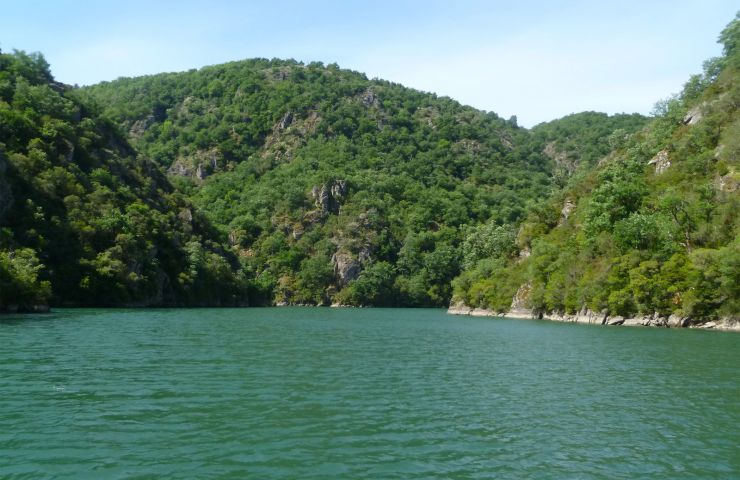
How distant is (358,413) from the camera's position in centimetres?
2366

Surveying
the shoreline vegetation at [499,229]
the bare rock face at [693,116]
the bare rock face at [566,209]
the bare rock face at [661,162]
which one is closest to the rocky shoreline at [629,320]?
the shoreline vegetation at [499,229]

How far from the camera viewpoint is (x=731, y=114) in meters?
96.8

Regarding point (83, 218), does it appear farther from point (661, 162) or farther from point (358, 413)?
point (661, 162)

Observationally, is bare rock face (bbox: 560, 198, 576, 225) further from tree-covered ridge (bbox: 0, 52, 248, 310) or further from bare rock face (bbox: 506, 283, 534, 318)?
tree-covered ridge (bbox: 0, 52, 248, 310)

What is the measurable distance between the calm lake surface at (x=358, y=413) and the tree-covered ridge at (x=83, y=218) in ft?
174

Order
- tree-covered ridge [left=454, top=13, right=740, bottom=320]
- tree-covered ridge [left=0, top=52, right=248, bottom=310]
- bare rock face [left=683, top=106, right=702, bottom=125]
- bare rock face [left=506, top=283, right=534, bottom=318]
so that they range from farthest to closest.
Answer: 1. bare rock face [left=506, top=283, right=534, bottom=318]
2. bare rock face [left=683, top=106, right=702, bottom=125]
3. tree-covered ridge [left=0, top=52, right=248, bottom=310]
4. tree-covered ridge [left=454, top=13, right=740, bottom=320]

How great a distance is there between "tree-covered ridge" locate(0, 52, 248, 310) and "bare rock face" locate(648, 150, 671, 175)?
95131 mm

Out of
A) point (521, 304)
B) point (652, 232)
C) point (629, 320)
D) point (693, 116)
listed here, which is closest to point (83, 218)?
point (521, 304)

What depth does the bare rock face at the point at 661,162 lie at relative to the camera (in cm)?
10312

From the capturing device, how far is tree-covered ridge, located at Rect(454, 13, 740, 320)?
7619cm

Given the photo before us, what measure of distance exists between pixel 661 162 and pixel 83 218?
341 ft

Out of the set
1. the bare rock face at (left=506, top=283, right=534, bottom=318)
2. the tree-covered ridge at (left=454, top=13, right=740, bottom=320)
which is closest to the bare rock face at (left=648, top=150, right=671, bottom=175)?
the tree-covered ridge at (left=454, top=13, right=740, bottom=320)

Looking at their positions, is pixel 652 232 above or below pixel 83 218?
below

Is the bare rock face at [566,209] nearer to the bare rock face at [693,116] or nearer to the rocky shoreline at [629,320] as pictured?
the rocky shoreline at [629,320]
